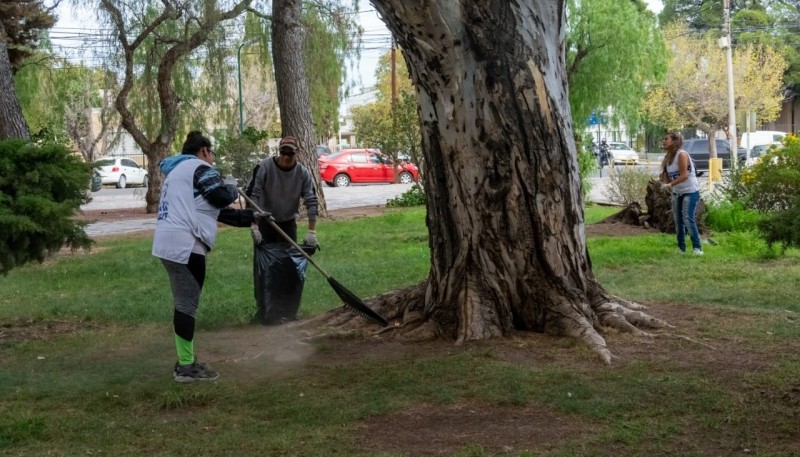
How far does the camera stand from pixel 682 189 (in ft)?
38.0

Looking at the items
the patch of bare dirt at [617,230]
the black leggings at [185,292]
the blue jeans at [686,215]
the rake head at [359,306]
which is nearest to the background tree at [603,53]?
the patch of bare dirt at [617,230]

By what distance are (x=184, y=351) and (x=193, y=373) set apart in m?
0.15

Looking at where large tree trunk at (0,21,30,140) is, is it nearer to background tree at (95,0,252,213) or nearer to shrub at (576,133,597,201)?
background tree at (95,0,252,213)

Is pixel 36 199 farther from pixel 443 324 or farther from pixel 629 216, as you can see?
pixel 629 216

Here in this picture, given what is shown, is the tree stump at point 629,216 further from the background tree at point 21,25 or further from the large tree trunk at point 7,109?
the background tree at point 21,25

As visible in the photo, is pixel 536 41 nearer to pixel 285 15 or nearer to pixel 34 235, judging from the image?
pixel 34 235

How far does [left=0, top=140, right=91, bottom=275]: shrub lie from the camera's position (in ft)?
23.6

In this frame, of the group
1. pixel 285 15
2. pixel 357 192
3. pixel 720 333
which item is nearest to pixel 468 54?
pixel 720 333

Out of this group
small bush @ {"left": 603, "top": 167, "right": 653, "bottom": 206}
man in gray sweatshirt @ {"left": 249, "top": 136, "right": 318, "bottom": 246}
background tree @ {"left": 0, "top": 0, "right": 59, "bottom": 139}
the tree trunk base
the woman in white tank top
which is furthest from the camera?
background tree @ {"left": 0, "top": 0, "right": 59, "bottom": 139}

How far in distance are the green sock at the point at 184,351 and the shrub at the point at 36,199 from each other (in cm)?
180

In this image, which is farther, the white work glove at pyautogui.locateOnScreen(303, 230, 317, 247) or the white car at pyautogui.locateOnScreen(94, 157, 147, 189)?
the white car at pyautogui.locateOnScreen(94, 157, 147, 189)

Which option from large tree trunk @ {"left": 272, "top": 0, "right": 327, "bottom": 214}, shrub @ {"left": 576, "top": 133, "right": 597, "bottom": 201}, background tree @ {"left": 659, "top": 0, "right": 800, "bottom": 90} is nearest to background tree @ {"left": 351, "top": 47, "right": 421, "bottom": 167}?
large tree trunk @ {"left": 272, "top": 0, "right": 327, "bottom": 214}

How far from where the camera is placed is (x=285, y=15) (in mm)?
19266

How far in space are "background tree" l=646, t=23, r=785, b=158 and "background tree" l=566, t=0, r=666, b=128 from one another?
85.9 ft
